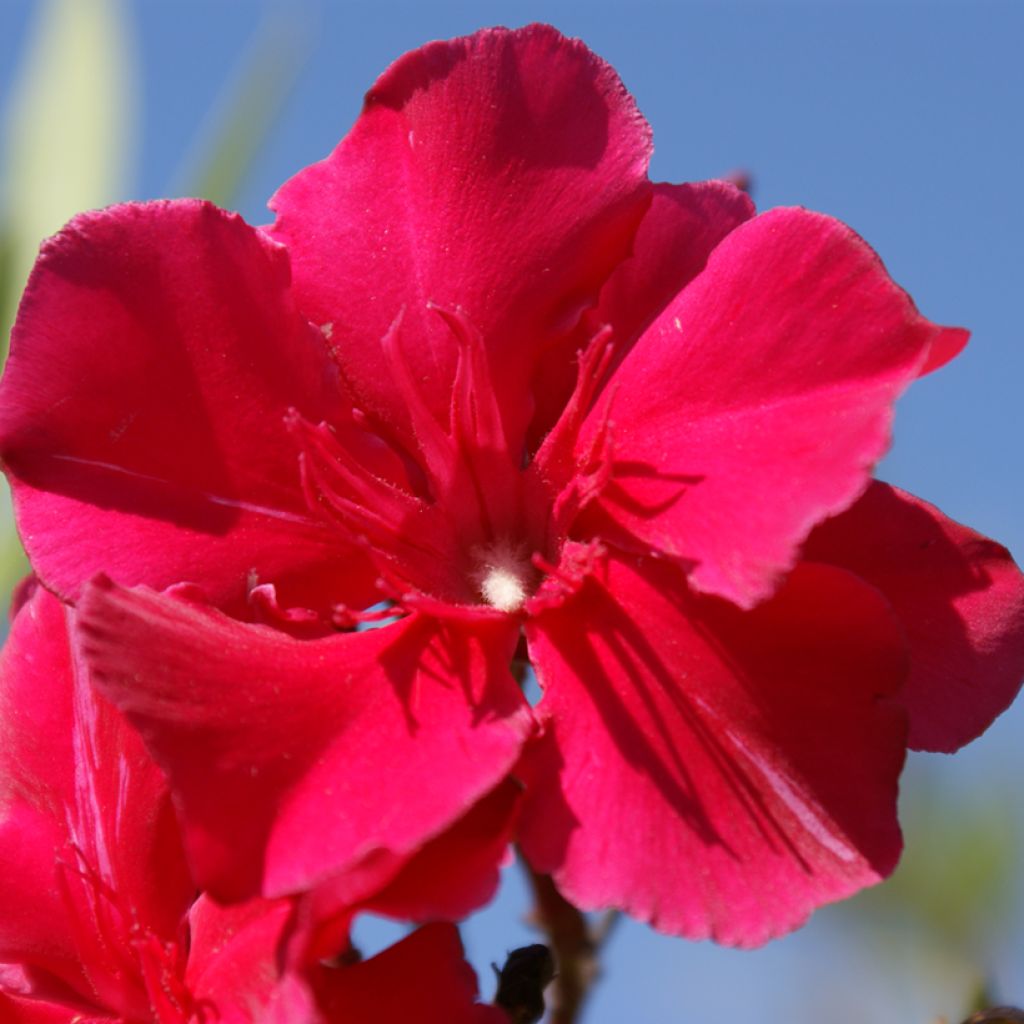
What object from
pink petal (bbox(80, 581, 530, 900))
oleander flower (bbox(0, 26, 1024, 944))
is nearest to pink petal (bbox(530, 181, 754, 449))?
oleander flower (bbox(0, 26, 1024, 944))

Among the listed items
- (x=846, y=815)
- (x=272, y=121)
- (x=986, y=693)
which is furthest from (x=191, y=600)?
(x=272, y=121)

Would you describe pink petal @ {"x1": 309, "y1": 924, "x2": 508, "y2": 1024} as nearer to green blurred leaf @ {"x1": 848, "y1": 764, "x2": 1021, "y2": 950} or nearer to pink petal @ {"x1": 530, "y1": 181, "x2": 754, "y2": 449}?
pink petal @ {"x1": 530, "y1": 181, "x2": 754, "y2": 449}

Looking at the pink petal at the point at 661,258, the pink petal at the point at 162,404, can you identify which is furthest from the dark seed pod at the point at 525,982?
the pink petal at the point at 661,258

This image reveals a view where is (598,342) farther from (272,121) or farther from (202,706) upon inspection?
(272,121)

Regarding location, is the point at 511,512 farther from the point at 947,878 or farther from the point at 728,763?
the point at 947,878

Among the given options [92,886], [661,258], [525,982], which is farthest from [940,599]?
[92,886]

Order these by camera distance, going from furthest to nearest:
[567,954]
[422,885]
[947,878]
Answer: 1. [947,878]
2. [567,954]
3. [422,885]
